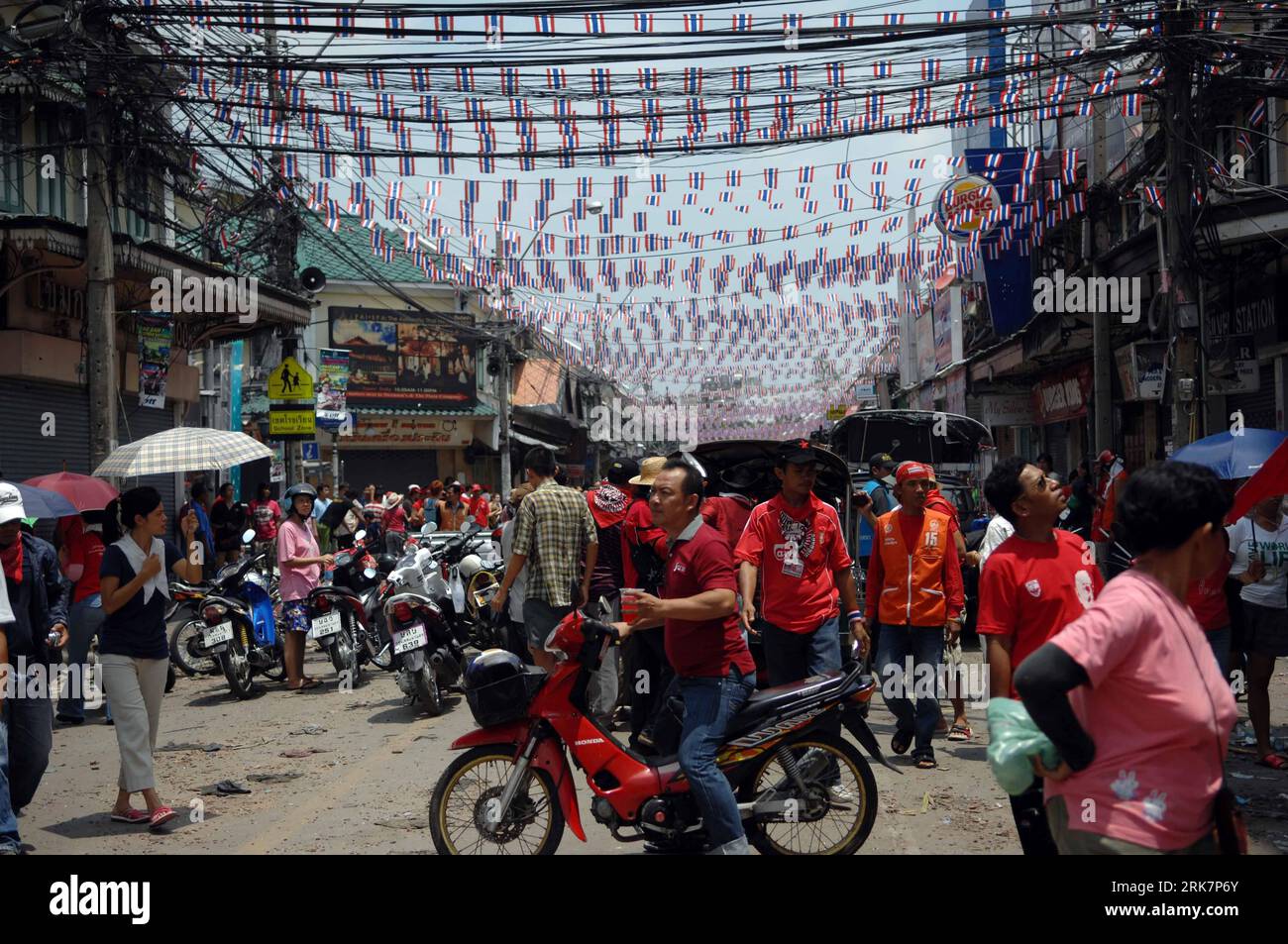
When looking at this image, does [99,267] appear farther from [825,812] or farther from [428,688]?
[825,812]

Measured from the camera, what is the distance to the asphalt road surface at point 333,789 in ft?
19.9

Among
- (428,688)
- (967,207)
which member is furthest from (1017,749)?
(967,207)

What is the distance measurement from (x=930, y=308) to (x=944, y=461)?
24068 millimetres

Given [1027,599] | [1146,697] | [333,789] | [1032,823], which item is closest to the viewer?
[1146,697]

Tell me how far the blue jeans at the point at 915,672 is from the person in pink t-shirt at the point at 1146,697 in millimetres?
4488

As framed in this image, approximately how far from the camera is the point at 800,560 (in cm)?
675

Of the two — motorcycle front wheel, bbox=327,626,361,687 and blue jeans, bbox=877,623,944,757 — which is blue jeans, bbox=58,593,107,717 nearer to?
motorcycle front wheel, bbox=327,626,361,687

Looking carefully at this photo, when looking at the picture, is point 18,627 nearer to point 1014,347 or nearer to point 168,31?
point 168,31

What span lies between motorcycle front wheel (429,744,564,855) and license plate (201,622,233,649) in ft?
19.4

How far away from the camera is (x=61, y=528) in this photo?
33.7 ft

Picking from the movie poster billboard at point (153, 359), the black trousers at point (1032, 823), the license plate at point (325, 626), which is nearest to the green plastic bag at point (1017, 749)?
the black trousers at point (1032, 823)

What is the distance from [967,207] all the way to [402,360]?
2359 centimetres

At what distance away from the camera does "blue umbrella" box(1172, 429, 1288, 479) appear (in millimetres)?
7629

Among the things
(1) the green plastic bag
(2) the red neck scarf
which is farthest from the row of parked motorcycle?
(1) the green plastic bag
